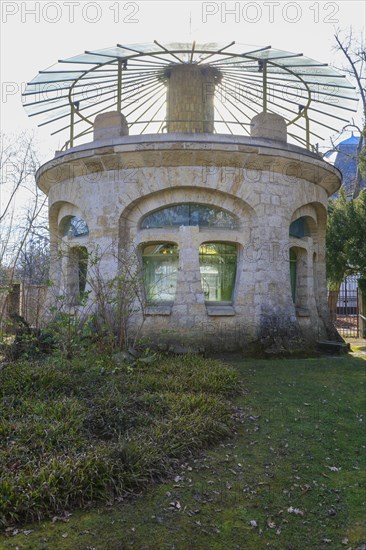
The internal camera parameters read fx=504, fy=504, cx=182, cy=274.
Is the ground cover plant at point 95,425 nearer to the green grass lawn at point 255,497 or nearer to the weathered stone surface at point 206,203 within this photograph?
the green grass lawn at point 255,497

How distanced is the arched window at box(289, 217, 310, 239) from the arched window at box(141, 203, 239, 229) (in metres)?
2.16

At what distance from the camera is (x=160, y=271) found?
11.9 m

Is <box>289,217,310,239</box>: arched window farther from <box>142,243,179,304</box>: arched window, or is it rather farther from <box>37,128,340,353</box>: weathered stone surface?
<box>142,243,179,304</box>: arched window

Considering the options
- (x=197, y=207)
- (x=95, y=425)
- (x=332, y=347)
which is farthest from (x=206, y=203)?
(x=95, y=425)

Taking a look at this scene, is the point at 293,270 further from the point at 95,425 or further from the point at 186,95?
the point at 95,425

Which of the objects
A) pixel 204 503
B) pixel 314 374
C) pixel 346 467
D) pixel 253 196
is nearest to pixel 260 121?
pixel 253 196

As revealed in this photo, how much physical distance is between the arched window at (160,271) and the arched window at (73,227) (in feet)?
6.46

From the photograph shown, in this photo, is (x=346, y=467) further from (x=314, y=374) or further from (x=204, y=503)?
(x=314, y=374)

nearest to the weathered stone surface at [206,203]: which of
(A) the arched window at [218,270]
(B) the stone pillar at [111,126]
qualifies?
(B) the stone pillar at [111,126]

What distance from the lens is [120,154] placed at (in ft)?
37.2

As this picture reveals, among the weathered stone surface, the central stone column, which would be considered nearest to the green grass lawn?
the weathered stone surface

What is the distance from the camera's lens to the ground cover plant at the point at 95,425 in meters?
4.42

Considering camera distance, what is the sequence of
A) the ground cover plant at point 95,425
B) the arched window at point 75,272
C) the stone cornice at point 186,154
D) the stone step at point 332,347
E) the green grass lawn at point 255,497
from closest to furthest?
the green grass lawn at point 255,497 < the ground cover plant at point 95,425 < the stone cornice at point 186,154 < the stone step at point 332,347 < the arched window at point 75,272

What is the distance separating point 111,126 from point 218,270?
167 inches
